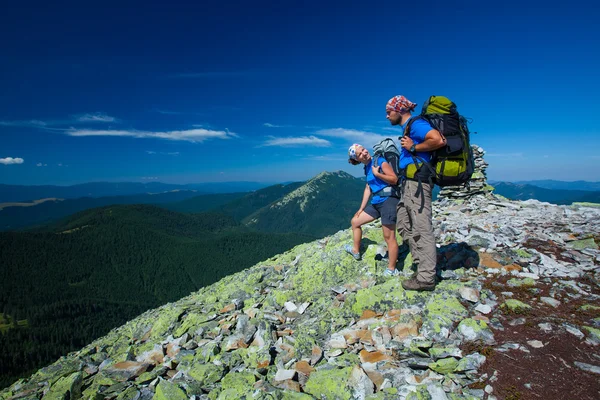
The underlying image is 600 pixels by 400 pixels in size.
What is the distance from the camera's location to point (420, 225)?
20.5ft

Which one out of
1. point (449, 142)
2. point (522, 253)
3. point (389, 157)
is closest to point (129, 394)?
point (389, 157)

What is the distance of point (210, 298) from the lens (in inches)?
429

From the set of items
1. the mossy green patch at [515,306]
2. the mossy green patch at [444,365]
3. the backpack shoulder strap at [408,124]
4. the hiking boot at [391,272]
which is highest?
the backpack shoulder strap at [408,124]

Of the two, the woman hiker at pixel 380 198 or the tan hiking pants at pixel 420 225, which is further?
the woman hiker at pixel 380 198

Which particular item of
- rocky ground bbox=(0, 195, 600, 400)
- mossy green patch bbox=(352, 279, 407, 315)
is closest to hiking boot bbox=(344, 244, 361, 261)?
rocky ground bbox=(0, 195, 600, 400)

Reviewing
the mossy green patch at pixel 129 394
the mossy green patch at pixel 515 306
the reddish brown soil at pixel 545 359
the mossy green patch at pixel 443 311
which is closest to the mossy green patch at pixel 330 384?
the reddish brown soil at pixel 545 359

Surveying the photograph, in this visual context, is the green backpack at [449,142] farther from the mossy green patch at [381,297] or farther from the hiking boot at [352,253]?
the hiking boot at [352,253]

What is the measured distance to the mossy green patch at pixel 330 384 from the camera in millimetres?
4547

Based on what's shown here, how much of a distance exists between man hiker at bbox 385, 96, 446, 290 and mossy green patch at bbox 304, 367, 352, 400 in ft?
9.16

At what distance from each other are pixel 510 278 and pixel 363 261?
373 cm

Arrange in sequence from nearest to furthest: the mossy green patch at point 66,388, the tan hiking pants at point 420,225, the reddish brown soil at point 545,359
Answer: the reddish brown soil at point 545,359, the mossy green patch at point 66,388, the tan hiking pants at point 420,225

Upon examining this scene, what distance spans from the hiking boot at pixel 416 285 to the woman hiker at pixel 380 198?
863 mm

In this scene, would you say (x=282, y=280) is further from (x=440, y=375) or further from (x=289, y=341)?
(x=440, y=375)

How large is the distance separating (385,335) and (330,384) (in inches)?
58.5
